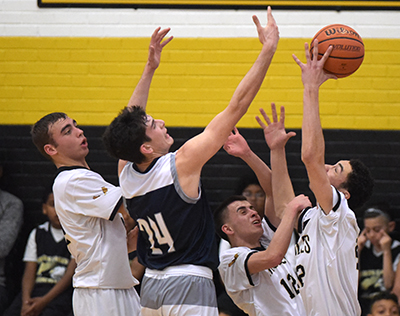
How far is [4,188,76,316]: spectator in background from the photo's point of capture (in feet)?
18.5

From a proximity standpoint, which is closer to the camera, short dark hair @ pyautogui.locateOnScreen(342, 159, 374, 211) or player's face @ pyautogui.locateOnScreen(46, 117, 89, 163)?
short dark hair @ pyautogui.locateOnScreen(342, 159, 374, 211)

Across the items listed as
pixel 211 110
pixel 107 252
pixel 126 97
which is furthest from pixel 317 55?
pixel 126 97

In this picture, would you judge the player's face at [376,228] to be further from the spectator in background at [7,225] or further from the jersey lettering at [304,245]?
the spectator in background at [7,225]

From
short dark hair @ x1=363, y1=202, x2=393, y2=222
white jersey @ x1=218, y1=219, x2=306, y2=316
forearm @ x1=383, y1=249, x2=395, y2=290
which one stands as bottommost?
forearm @ x1=383, y1=249, x2=395, y2=290

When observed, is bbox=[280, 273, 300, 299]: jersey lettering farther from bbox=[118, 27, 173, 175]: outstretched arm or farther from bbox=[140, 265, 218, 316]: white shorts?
bbox=[118, 27, 173, 175]: outstretched arm

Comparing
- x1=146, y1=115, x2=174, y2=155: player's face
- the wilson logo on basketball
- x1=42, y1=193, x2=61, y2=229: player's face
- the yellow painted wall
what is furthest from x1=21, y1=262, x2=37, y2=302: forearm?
the wilson logo on basketball

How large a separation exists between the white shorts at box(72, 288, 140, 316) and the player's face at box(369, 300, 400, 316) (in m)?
2.39

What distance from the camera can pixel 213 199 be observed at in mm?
6250

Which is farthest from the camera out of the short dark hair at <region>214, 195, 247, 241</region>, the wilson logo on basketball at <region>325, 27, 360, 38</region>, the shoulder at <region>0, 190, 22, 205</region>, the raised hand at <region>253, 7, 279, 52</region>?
the shoulder at <region>0, 190, 22, 205</region>

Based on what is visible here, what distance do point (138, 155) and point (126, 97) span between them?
2990mm

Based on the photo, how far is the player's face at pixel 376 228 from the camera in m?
5.77

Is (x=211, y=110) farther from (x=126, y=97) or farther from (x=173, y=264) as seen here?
(x=173, y=264)

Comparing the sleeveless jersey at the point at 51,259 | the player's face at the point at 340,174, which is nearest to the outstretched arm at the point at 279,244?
the player's face at the point at 340,174

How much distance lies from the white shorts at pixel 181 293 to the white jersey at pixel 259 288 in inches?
22.1
